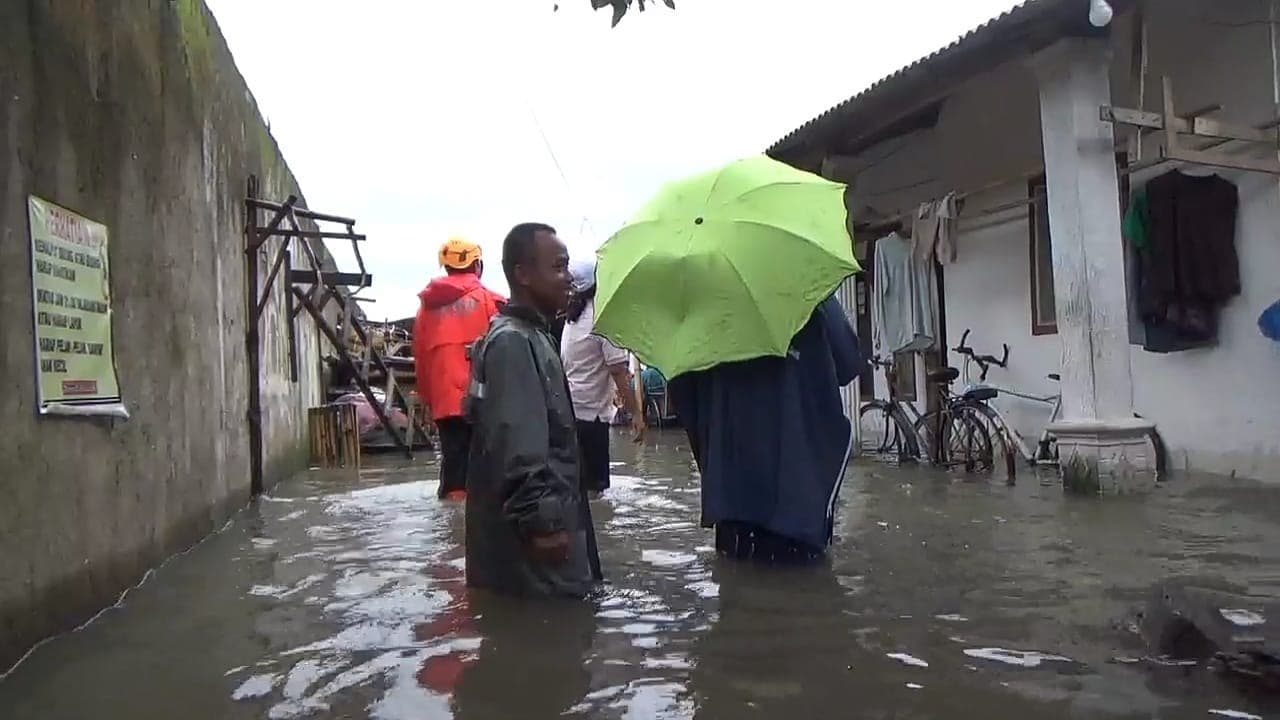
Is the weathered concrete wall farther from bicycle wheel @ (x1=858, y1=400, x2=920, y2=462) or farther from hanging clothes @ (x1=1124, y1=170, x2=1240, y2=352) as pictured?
hanging clothes @ (x1=1124, y1=170, x2=1240, y2=352)

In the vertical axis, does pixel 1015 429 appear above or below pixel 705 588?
above

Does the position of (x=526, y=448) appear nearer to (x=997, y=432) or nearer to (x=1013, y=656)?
(x=1013, y=656)

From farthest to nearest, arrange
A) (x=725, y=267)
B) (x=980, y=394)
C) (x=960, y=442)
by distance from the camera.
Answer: (x=960, y=442), (x=980, y=394), (x=725, y=267)

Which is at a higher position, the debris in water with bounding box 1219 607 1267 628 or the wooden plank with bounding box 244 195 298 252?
the wooden plank with bounding box 244 195 298 252

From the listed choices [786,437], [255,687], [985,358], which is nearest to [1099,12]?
[786,437]

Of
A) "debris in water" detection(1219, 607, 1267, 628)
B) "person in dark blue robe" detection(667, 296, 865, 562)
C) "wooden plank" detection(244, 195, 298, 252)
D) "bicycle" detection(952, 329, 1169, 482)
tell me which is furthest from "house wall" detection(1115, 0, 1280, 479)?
"wooden plank" detection(244, 195, 298, 252)

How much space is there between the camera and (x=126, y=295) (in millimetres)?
4551

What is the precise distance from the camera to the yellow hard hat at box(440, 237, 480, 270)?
7594 millimetres

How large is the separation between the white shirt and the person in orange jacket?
0.91 metres

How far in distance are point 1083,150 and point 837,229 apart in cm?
357

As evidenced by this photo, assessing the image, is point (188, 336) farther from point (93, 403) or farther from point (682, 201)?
point (682, 201)

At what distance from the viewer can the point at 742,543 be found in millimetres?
5016

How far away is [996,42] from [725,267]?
3.87 m

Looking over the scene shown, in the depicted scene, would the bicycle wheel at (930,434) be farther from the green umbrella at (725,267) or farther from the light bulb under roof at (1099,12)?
the green umbrella at (725,267)
